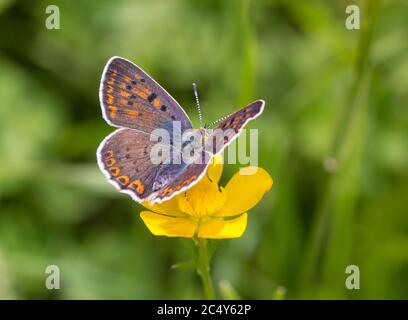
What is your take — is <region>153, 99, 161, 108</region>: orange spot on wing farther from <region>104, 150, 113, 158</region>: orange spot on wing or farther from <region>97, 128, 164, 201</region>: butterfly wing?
<region>104, 150, 113, 158</region>: orange spot on wing

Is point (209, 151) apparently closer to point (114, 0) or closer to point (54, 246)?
point (54, 246)

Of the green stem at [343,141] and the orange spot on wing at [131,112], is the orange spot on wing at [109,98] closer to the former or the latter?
the orange spot on wing at [131,112]

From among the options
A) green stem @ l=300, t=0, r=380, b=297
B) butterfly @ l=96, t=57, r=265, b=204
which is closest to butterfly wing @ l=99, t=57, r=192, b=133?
butterfly @ l=96, t=57, r=265, b=204

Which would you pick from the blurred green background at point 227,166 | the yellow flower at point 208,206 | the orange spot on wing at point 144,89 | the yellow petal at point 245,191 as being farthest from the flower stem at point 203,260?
the blurred green background at point 227,166

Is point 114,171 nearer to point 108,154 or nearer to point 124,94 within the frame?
point 108,154

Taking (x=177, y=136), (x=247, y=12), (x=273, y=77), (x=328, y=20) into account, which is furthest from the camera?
(x=273, y=77)

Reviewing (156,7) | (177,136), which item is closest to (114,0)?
(156,7)
